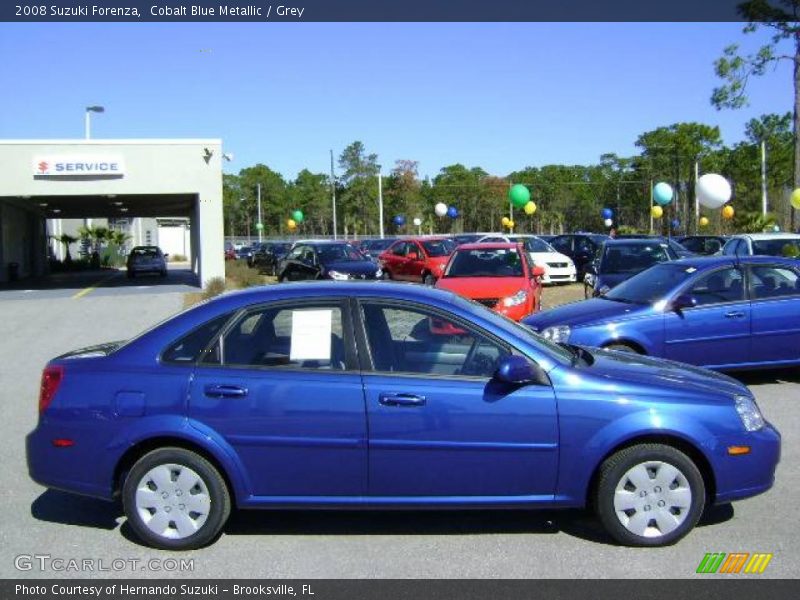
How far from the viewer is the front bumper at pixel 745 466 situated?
5.02 meters

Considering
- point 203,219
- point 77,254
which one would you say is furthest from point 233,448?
point 77,254

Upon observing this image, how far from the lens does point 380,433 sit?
16.1 feet

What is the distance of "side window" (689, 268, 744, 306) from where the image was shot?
373 inches

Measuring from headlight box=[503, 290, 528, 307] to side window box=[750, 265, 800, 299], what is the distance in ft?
13.7

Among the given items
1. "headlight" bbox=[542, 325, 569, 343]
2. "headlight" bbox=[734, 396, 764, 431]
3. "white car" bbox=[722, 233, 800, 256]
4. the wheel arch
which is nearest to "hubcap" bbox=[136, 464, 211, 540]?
the wheel arch

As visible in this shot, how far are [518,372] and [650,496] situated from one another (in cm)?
108

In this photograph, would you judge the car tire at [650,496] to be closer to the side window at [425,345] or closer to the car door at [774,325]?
the side window at [425,345]

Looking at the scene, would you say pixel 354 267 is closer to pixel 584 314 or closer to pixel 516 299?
pixel 516 299

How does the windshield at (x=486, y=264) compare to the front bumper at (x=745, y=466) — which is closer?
the front bumper at (x=745, y=466)

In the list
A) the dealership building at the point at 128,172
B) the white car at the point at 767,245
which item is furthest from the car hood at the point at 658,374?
the dealership building at the point at 128,172

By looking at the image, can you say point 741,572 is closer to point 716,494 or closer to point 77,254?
point 716,494

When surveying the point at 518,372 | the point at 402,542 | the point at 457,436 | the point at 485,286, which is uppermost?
the point at 485,286

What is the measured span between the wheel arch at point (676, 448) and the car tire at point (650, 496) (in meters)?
0.03

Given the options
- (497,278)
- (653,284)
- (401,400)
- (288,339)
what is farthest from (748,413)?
(497,278)
